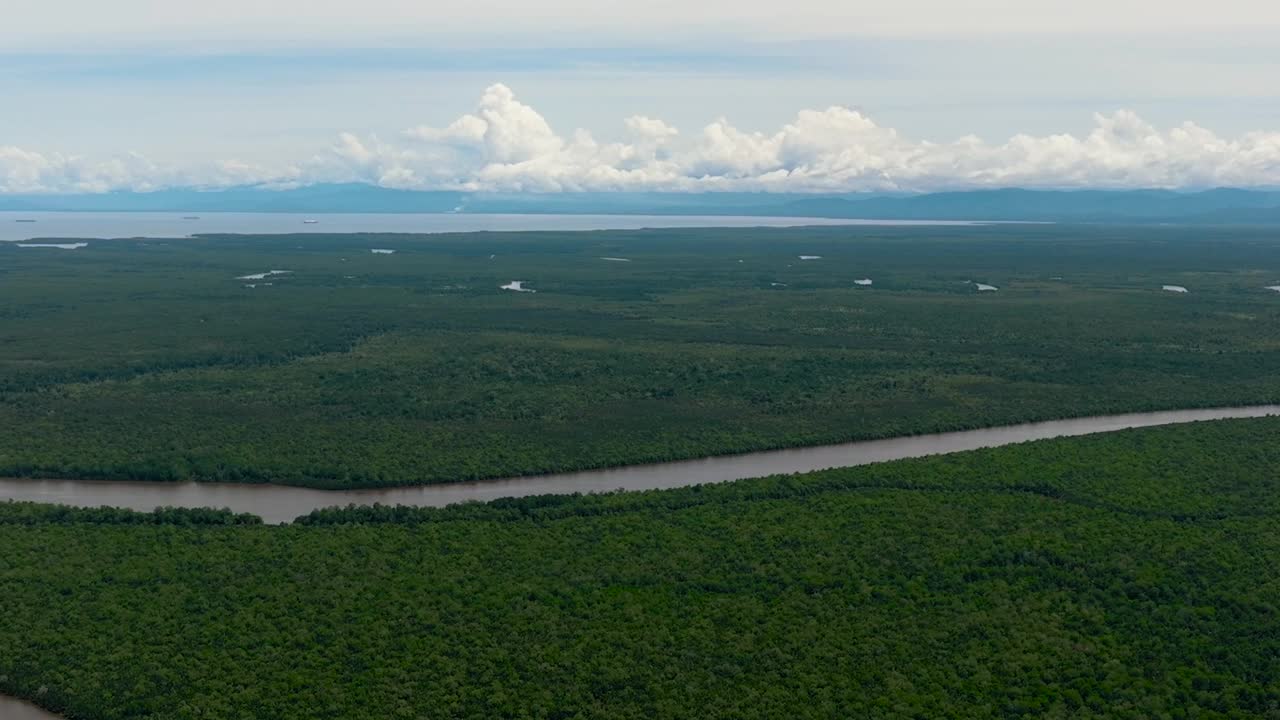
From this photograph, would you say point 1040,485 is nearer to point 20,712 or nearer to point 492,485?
point 492,485

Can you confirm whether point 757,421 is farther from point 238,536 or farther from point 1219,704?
point 1219,704

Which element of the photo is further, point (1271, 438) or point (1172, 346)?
point (1172, 346)

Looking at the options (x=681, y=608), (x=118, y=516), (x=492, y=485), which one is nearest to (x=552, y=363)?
(x=492, y=485)

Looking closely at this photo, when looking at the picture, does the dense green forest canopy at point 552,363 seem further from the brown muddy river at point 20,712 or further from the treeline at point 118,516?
the brown muddy river at point 20,712

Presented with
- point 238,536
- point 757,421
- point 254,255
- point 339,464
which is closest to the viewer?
point 238,536

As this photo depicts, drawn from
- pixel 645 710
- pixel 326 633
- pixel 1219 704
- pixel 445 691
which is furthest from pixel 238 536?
pixel 1219 704

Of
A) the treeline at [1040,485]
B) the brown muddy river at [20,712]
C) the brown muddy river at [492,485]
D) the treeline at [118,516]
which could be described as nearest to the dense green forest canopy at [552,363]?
the brown muddy river at [492,485]
